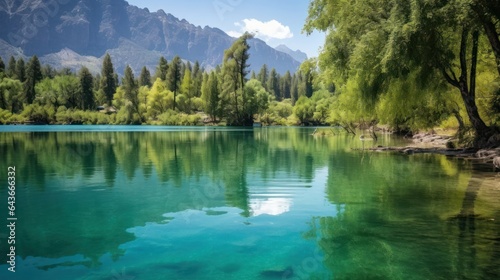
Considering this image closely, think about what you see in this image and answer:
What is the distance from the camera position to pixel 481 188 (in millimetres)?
14867

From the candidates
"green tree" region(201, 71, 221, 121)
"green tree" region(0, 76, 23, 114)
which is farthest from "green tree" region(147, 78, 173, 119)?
"green tree" region(0, 76, 23, 114)

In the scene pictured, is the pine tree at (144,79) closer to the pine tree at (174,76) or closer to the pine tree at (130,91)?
the pine tree at (130,91)

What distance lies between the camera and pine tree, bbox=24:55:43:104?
11969cm

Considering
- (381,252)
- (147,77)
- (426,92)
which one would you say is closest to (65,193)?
(381,252)

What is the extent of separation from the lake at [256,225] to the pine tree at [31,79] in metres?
118

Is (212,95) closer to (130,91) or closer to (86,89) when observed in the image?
(130,91)

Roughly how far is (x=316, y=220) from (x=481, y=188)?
8661 mm

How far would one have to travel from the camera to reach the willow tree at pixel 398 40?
1780 cm

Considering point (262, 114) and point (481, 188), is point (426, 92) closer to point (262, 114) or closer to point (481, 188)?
point (481, 188)

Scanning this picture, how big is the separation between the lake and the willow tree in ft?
22.6

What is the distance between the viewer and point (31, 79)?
4919 inches

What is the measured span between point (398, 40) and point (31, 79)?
445 feet

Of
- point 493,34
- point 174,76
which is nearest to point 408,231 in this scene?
point 493,34

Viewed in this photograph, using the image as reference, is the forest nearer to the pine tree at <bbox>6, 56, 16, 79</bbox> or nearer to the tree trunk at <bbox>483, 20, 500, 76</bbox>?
the tree trunk at <bbox>483, 20, 500, 76</bbox>
